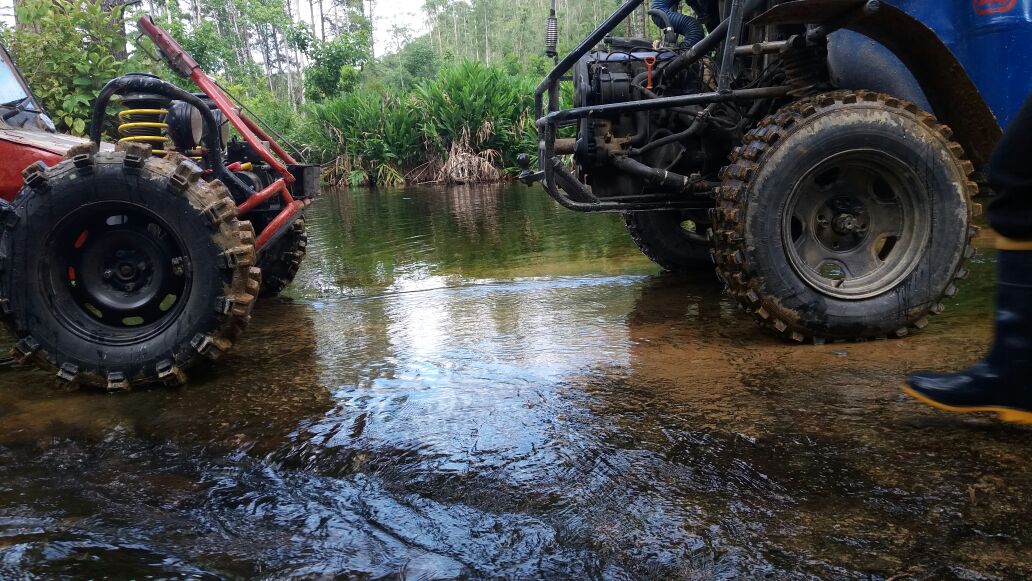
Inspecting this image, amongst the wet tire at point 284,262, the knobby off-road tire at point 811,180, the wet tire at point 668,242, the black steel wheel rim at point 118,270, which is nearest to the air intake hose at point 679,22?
the wet tire at point 668,242

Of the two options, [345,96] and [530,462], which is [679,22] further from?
[345,96]

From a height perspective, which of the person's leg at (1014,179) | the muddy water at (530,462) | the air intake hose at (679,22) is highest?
the air intake hose at (679,22)

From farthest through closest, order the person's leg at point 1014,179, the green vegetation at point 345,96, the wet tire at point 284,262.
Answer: the green vegetation at point 345,96 < the wet tire at point 284,262 < the person's leg at point 1014,179

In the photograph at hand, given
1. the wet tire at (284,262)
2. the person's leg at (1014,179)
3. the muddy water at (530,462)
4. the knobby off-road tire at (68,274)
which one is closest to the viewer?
the muddy water at (530,462)

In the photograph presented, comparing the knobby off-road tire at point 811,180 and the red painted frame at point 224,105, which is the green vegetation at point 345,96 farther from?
the knobby off-road tire at point 811,180

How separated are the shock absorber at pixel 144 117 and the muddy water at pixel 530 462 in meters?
1.35

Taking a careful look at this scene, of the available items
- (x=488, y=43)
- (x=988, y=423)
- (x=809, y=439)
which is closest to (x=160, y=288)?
(x=809, y=439)

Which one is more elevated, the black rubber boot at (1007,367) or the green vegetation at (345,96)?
the green vegetation at (345,96)

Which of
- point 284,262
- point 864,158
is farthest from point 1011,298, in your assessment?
point 284,262

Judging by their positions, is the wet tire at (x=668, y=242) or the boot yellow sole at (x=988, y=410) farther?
the wet tire at (x=668, y=242)

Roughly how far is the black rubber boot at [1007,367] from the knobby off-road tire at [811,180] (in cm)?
103

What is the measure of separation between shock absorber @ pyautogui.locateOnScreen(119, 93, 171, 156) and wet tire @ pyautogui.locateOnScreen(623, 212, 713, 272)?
3.00 m

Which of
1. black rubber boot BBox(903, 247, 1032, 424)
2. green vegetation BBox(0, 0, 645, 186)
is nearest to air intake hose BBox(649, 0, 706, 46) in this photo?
black rubber boot BBox(903, 247, 1032, 424)

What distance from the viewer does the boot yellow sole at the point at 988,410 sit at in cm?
194
